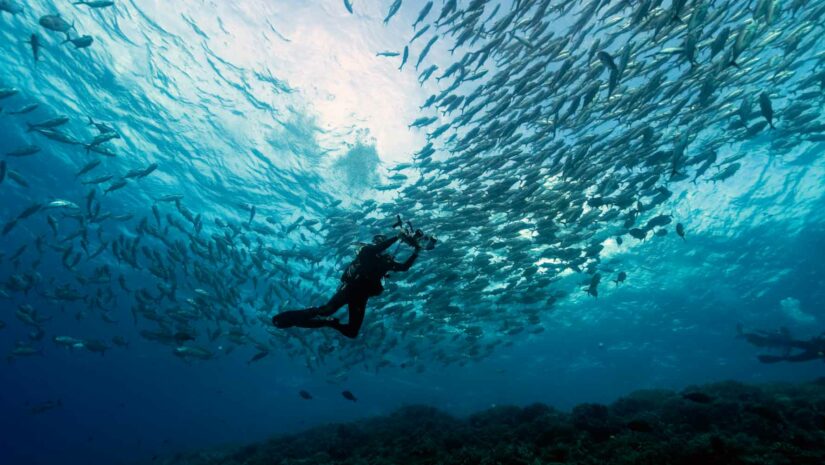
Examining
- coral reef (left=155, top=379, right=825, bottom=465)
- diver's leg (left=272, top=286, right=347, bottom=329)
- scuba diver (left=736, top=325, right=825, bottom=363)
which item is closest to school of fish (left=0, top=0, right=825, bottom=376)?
diver's leg (left=272, top=286, right=347, bottom=329)

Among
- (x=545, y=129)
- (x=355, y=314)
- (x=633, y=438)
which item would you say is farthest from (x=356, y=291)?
(x=545, y=129)

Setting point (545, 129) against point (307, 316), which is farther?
point (545, 129)

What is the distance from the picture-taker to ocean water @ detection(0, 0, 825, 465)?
35.4 feet

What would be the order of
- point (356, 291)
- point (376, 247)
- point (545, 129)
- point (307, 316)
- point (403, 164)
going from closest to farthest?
point (376, 247) < point (307, 316) < point (356, 291) < point (545, 129) < point (403, 164)

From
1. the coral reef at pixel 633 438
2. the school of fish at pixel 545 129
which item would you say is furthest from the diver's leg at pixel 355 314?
the coral reef at pixel 633 438

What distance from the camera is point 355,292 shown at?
6.06m

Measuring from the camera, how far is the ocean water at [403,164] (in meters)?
10.8

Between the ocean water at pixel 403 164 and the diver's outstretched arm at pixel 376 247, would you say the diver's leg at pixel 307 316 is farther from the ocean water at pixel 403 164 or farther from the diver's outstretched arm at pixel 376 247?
the ocean water at pixel 403 164

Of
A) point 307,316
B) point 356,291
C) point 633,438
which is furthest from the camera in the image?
point 633,438

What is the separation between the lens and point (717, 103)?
1212 centimetres

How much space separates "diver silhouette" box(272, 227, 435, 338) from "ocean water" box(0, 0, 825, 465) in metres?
5.72

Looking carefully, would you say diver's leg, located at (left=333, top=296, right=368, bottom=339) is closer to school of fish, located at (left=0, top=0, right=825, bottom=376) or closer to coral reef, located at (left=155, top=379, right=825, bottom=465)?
school of fish, located at (left=0, top=0, right=825, bottom=376)

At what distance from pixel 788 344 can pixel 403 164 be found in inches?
872

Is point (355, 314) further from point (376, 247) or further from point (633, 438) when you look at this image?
point (633, 438)
